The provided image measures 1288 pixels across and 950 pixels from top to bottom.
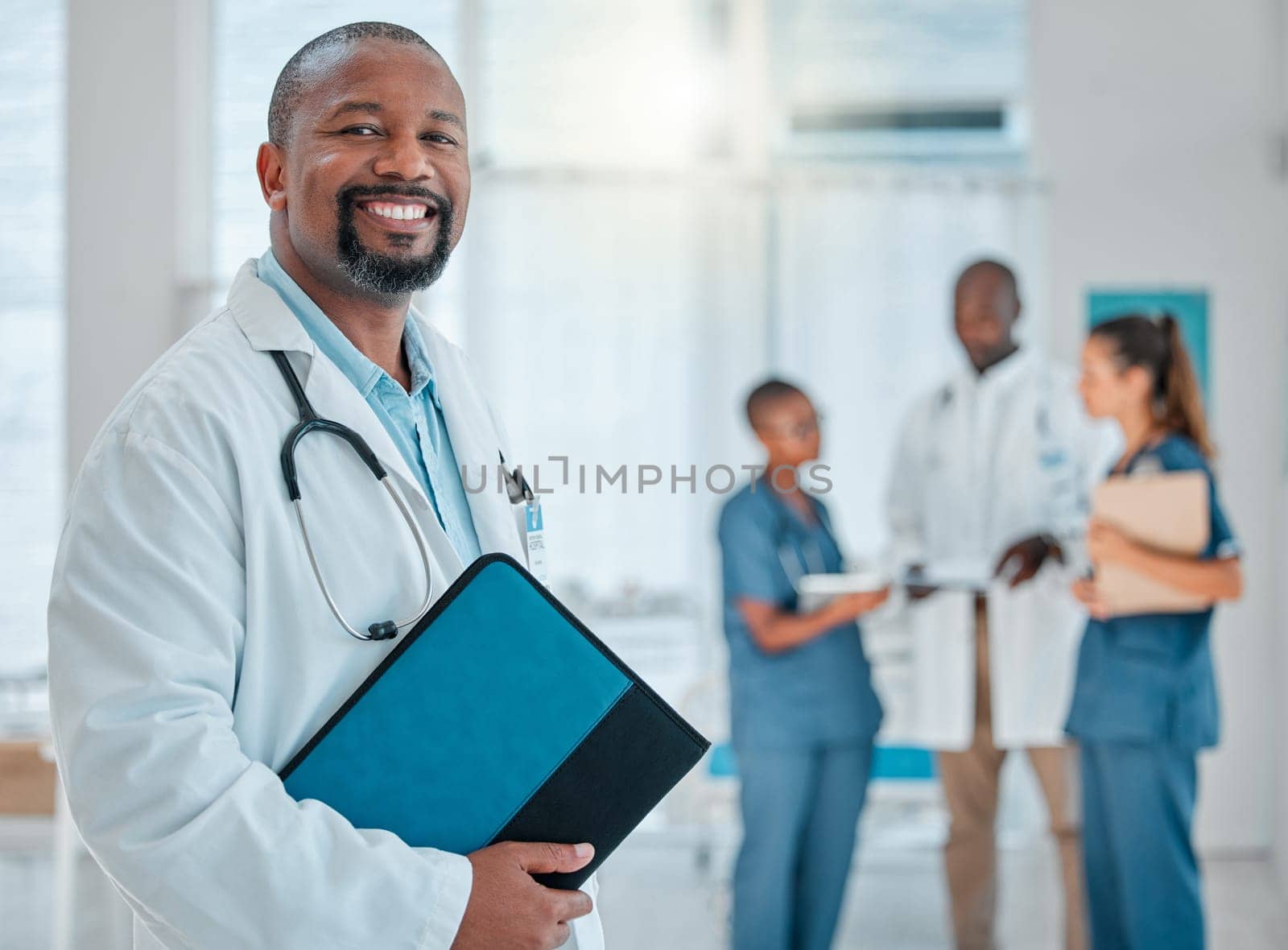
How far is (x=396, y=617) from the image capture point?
3.10 feet

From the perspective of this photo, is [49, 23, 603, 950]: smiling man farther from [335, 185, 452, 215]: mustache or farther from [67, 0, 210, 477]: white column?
[67, 0, 210, 477]: white column

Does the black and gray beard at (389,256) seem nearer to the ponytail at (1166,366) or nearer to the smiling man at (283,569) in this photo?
the smiling man at (283,569)

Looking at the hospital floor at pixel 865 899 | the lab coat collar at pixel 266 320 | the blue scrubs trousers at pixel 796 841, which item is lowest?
the hospital floor at pixel 865 899

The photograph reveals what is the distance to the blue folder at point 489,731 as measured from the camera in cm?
89

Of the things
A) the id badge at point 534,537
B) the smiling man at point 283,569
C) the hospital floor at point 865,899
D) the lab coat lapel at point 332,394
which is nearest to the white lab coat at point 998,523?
the hospital floor at point 865,899

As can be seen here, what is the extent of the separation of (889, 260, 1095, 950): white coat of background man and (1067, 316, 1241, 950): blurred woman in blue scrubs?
255 mm

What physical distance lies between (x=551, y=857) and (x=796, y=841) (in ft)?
5.70

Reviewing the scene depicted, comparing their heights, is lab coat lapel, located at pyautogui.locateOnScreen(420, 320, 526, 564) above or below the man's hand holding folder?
above

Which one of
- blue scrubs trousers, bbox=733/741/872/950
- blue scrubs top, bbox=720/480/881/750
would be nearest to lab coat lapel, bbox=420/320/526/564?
blue scrubs top, bbox=720/480/881/750

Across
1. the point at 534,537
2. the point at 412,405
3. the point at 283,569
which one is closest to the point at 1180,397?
the point at 534,537

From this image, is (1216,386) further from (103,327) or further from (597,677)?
(103,327)

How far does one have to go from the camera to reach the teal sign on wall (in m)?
3.70

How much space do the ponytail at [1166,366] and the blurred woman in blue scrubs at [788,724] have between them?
2.34 feet

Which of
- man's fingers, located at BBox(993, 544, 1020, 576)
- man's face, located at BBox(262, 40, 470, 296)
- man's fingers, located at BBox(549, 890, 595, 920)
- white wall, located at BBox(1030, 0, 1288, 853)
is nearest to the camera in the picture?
man's fingers, located at BBox(549, 890, 595, 920)
